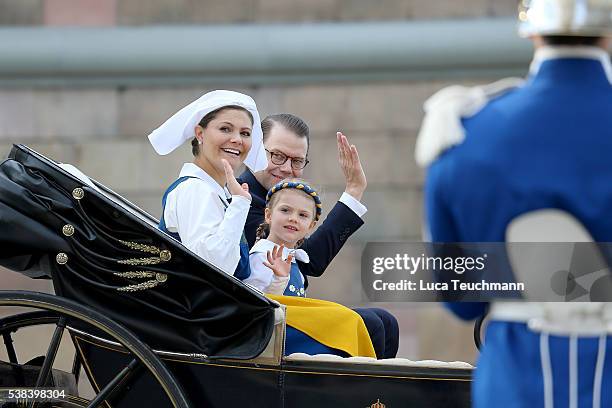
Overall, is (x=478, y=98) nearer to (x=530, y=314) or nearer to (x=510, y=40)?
(x=530, y=314)

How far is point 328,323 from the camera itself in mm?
3793

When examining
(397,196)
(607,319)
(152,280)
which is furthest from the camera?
(397,196)

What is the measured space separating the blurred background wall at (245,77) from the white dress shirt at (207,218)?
4390mm

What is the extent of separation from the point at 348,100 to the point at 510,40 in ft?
3.43

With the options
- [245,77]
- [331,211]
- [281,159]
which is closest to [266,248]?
[331,211]

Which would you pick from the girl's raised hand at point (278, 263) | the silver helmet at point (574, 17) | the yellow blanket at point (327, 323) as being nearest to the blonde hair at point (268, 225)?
the girl's raised hand at point (278, 263)

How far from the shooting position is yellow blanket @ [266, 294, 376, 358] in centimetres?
377

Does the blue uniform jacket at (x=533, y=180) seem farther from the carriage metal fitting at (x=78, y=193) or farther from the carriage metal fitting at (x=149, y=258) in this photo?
the carriage metal fitting at (x=78, y=193)

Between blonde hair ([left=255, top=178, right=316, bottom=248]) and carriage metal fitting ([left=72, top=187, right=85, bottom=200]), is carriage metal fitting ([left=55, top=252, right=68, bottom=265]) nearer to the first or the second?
carriage metal fitting ([left=72, top=187, right=85, bottom=200])

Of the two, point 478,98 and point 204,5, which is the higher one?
point 204,5

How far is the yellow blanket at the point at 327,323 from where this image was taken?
377 cm

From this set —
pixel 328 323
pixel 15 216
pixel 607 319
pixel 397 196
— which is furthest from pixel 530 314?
pixel 397 196

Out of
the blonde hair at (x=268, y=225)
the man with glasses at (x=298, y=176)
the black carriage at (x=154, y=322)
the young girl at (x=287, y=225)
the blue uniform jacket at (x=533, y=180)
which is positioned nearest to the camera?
the blue uniform jacket at (x=533, y=180)

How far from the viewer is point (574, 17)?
2.43 metres
